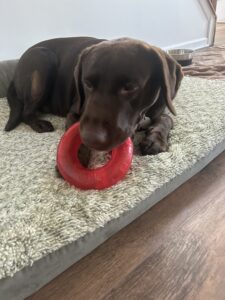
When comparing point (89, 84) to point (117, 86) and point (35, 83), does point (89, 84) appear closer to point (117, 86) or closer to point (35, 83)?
point (117, 86)

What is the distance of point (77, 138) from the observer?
1.30m

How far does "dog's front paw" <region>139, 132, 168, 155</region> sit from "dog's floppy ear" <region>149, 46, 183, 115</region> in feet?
0.59

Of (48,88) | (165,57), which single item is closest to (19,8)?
(48,88)

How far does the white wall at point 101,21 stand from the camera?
2619mm

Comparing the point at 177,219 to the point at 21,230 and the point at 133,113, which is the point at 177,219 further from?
the point at 21,230

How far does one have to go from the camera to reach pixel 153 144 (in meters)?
1.48

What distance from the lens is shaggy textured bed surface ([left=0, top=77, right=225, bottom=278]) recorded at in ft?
3.24

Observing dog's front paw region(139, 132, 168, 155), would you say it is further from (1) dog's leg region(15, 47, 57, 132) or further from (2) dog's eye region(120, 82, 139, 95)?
(1) dog's leg region(15, 47, 57, 132)

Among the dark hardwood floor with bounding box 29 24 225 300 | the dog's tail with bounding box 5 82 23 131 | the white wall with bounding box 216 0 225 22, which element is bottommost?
the white wall with bounding box 216 0 225 22

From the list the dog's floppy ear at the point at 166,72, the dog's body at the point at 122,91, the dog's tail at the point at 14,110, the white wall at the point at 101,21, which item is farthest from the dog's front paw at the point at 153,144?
the white wall at the point at 101,21

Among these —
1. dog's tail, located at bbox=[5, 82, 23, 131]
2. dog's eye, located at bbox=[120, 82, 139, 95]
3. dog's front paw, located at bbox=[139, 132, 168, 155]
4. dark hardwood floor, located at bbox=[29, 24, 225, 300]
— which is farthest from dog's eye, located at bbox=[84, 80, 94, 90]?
dog's tail, located at bbox=[5, 82, 23, 131]

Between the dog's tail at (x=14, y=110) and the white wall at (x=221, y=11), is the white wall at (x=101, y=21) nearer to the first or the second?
the dog's tail at (x=14, y=110)

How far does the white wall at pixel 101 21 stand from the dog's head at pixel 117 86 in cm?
157

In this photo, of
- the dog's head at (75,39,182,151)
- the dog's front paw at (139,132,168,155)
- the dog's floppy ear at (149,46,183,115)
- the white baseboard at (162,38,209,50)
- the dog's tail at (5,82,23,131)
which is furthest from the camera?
the white baseboard at (162,38,209,50)
